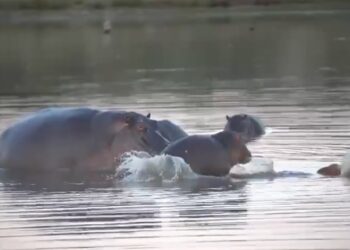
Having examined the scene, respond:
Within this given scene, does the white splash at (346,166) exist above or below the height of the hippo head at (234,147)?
below

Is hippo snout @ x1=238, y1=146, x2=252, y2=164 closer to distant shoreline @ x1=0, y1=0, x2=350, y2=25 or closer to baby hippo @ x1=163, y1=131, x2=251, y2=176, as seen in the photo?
baby hippo @ x1=163, y1=131, x2=251, y2=176

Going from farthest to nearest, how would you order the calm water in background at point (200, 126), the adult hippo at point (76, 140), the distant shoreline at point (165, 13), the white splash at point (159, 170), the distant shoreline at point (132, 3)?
the distant shoreline at point (132, 3), the distant shoreline at point (165, 13), the adult hippo at point (76, 140), the white splash at point (159, 170), the calm water in background at point (200, 126)

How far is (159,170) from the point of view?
885 centimetres

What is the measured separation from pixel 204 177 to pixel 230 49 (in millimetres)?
19250

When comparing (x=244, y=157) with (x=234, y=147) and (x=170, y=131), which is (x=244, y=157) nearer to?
(x=234, y=147)

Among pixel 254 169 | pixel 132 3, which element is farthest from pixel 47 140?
pixel 132 3

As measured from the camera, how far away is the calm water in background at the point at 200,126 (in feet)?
23.0

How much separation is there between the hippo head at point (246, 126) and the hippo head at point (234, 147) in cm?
124

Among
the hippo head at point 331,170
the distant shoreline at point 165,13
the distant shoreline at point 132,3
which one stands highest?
the distant shoreline at point 132,3

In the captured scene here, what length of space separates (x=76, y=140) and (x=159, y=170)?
93 centimetres

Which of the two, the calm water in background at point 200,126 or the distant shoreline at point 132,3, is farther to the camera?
the distant shoreline at point 132,3

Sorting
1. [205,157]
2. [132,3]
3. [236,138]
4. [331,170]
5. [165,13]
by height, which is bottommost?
[331,170]

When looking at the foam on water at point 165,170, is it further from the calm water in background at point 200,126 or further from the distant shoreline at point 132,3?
the distant shoreline at point 132,3

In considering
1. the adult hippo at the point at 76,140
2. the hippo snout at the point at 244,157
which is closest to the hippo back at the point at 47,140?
the adult hippo at the point at 76,140
